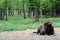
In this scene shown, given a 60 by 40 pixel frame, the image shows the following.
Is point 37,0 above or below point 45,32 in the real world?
above

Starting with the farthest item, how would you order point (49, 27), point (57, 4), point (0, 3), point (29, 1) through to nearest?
1. point (57, 4)
2. point (0, 3)
3. point (29, 1)
4. point (49, 27)

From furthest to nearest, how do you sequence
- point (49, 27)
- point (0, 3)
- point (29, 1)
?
point (0, 3) → point (29, 1) → point (49, 27)

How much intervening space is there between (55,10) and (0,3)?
22637 millimetres

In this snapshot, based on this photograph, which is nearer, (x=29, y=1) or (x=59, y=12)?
(x=29, y=1)

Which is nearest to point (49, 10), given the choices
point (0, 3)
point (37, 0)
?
point (0, 3)

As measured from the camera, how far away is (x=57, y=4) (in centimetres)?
5991

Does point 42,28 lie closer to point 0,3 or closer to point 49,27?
point 49,27

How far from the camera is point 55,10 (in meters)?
61.7

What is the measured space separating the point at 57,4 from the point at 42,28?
44472mm

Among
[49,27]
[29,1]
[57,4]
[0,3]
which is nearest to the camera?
[49,27]

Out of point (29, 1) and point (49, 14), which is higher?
point (29, 1)

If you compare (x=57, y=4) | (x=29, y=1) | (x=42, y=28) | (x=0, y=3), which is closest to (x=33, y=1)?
(x=29, y=1)

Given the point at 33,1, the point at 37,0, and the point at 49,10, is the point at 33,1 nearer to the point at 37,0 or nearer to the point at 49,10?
the point at 37,0

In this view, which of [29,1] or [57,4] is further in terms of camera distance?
[57,4]
